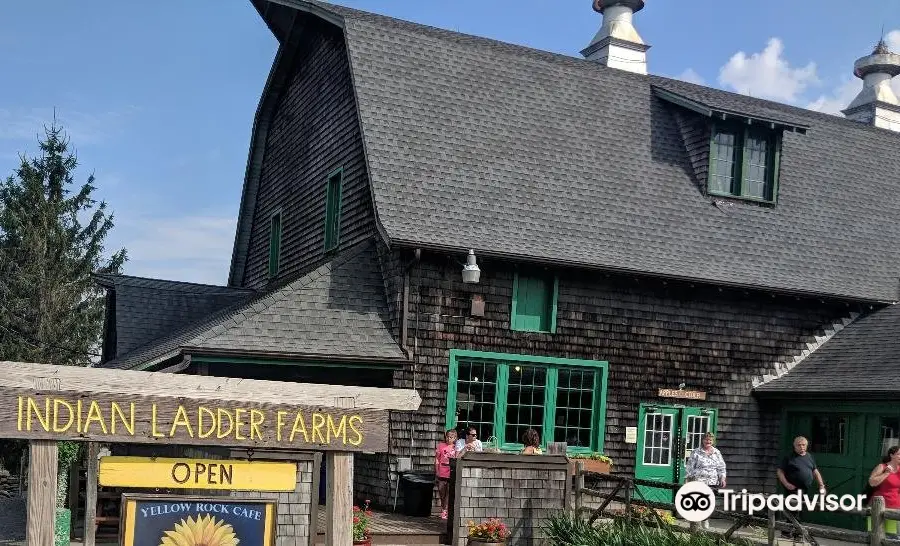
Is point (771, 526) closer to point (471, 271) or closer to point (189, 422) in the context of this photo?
point (471, 271)

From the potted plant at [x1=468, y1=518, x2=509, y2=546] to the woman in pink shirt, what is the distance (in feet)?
8.35

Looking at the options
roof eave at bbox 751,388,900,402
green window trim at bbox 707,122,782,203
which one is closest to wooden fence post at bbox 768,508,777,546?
roof eave at bbox 751,388,900,402

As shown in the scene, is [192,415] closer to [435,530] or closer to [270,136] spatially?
[435,530]

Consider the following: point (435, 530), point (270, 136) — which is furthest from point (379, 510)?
point (270, 136)

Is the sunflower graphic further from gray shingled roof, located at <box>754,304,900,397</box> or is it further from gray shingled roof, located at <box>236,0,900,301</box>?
gray shingled roof, located at <box>754,304,900,397</box>

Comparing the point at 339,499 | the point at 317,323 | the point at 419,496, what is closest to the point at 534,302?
the point at 317,323

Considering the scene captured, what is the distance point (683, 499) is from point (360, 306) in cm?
588

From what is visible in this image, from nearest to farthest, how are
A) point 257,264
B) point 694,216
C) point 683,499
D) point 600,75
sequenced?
point 683,499 < point 694,216 < point 600,75 < point 257,264

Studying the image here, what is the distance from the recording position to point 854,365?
18.2m

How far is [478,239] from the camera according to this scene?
16.8 m

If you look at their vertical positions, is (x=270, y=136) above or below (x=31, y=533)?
above

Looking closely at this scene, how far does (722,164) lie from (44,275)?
1883 cm

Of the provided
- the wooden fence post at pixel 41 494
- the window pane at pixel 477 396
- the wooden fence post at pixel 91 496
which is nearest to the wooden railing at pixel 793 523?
the window pane at pixel 477 396

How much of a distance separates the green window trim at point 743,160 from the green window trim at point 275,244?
9.00m
